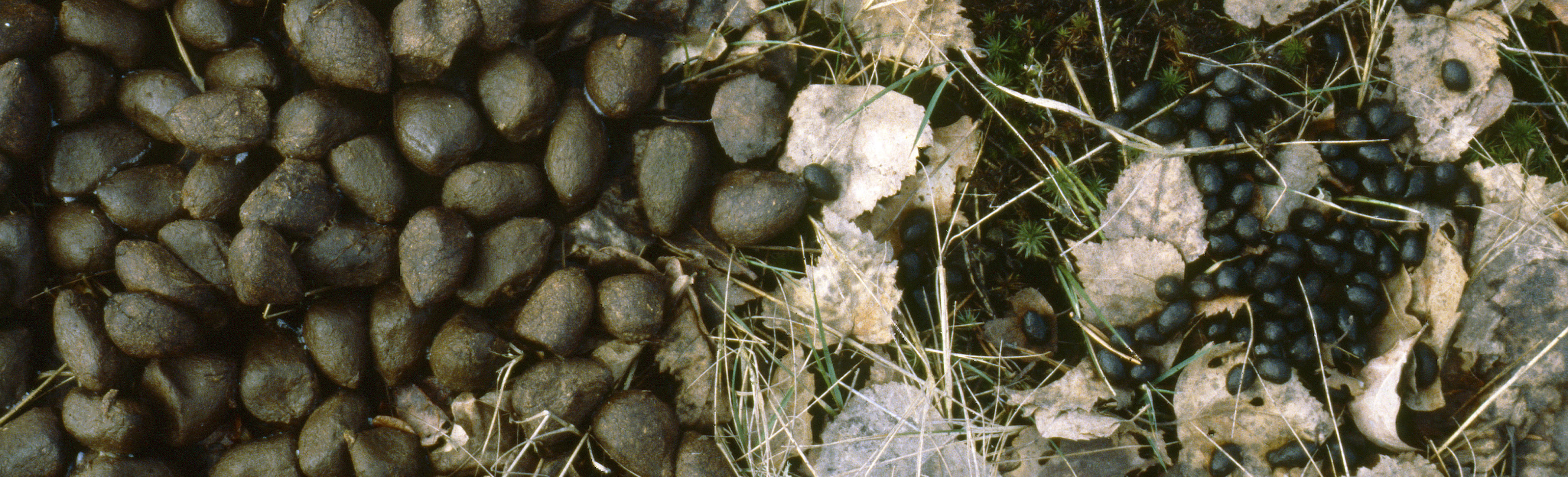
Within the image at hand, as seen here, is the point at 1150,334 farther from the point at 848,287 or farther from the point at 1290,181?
the point at 848,287

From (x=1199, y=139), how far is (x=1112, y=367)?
0.99 m

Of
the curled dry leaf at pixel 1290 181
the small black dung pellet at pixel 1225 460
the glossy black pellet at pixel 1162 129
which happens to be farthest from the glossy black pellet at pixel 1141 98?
the small black dung pellet at pixel 1225 460

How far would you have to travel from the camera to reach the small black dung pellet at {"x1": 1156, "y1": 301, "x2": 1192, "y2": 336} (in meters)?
3.21

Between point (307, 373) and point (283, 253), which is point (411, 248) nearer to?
point (283, 253)

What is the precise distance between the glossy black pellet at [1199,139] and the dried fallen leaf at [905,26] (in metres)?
0.97

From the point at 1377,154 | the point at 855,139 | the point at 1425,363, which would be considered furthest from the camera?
the point at 855,139

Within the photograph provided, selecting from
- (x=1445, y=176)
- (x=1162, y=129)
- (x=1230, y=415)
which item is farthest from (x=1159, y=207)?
(x=1445, y=176)

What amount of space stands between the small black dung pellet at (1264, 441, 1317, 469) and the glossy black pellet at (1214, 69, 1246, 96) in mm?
1433

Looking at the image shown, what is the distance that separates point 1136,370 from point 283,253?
10.7 ft

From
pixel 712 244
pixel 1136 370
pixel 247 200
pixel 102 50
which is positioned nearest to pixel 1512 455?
pixel 1136 370

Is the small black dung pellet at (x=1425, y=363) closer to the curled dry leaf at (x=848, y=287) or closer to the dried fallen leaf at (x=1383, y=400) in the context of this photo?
the dried fallen leaf at (x=1383, y=400)

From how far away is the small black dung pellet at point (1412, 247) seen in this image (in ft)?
10.5

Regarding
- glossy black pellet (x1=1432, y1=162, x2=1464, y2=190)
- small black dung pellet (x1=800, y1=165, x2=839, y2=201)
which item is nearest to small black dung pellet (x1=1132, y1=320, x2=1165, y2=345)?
glossy black pellet (x1=1432, y1=162, x2=1464, y2=190)

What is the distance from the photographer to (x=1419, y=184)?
10.7 ft
